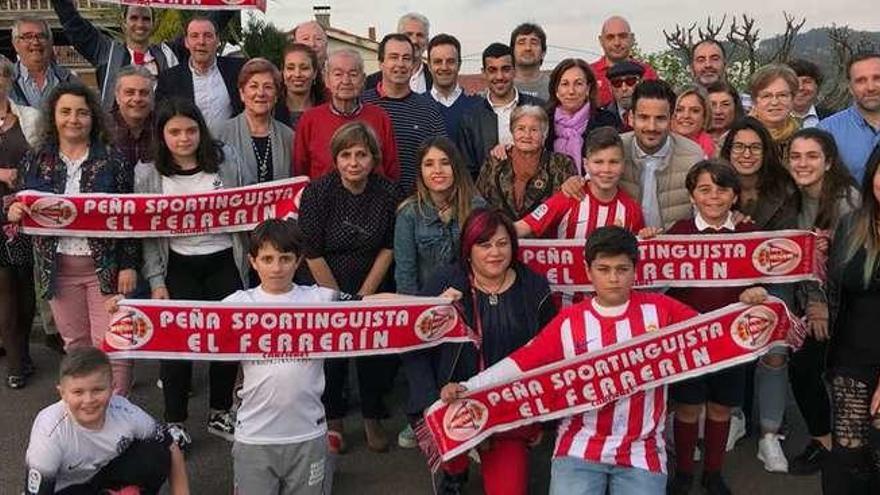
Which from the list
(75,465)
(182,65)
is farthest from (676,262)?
(182,65)

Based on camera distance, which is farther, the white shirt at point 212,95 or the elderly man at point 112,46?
the elderly man at point 112,46

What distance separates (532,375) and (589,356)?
0.30m

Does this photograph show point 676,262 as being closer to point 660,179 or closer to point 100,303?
point 660,179

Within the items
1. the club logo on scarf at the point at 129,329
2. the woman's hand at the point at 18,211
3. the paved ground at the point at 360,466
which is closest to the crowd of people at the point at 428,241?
the woman's hand at the point at 18,211

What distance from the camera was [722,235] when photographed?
4828 millimetres

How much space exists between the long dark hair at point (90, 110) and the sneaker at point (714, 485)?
401 centimetres

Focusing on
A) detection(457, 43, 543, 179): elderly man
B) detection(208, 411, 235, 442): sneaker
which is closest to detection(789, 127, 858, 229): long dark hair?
detection(457, 43, 543, 179): elderly man

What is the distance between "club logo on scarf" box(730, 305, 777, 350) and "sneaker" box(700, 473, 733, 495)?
0.85 metres

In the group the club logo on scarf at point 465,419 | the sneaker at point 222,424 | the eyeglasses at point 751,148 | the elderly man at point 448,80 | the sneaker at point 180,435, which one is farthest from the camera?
the elderly man at point 448,80

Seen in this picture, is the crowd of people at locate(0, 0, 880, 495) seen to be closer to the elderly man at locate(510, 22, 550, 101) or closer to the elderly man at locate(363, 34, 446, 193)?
the elderly man at locate(363, 34, 446, 193)

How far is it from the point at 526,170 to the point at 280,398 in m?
2.11

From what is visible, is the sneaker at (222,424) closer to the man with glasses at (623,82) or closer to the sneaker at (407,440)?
the sneaker at (407,440)

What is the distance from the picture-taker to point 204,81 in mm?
6281

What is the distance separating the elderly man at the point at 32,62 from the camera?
658 cm
